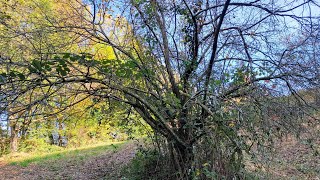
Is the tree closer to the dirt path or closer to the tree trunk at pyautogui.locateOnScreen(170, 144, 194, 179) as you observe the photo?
the tree trunk at pyautogui.locateOnScreen(170, 144, 194, 179)

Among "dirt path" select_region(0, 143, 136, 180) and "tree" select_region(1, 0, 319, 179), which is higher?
"tree" select_region(1, 0, 319, 179)

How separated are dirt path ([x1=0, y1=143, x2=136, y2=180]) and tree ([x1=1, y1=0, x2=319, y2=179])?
2300 millimetres

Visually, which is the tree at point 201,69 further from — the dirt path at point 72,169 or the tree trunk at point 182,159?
the dirt path at point 72,169

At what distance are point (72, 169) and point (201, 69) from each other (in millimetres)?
4512

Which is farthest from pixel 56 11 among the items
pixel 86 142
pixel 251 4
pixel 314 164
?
pixel 86 142

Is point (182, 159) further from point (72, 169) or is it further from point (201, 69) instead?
point (72, 169)

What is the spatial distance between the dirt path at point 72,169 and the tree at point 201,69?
2.30m

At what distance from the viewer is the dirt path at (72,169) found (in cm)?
598

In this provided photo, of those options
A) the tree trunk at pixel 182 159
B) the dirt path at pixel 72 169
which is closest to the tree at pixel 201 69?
the tree trunk at pixel 182 159

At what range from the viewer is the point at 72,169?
22.2ft

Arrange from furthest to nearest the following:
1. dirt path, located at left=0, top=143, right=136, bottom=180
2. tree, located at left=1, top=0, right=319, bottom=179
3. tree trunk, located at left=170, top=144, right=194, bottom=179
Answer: dirt path, located at left=0, top=143, right=136, bottom=180 → tree trunk, located at left=170, top=144, right=194, bottom=179 → tree, located at left=1, top=0, right=319, bottom=179

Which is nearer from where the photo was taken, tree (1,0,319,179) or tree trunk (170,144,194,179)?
tree (1,0,319,179)

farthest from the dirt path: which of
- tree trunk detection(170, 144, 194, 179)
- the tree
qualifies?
the tree

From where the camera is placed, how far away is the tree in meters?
3.21
